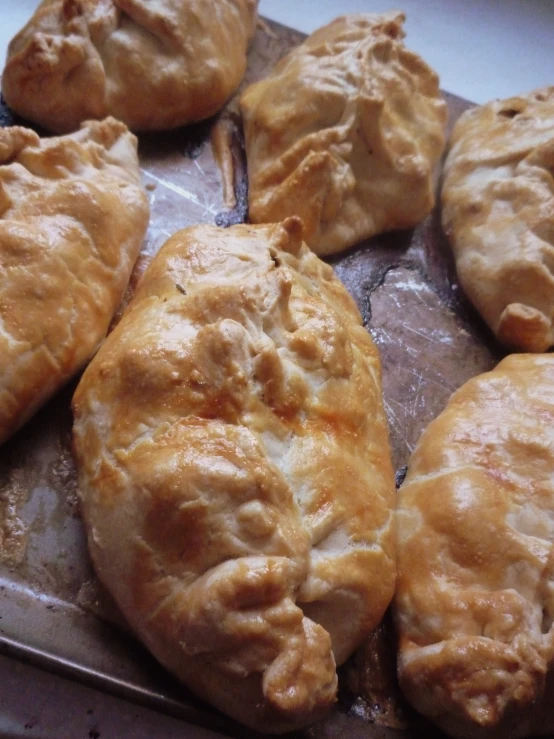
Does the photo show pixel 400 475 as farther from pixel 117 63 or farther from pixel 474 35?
pixel 474 35

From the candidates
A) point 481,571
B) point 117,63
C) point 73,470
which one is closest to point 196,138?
point 117,63

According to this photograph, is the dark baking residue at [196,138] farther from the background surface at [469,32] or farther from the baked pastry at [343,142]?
the background surface at [469,32]

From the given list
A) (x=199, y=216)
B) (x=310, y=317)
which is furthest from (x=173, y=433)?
(x=199, y=216)

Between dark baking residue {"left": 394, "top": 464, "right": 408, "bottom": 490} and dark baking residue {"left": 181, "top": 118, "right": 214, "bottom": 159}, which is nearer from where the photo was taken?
dark baking residue {"left": 394, "top": 464, "right": 408, "bottom": 490}

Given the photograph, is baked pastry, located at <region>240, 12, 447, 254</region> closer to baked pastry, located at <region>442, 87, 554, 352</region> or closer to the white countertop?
baked pastry, located at <region>442, 87, 554, 352</region>

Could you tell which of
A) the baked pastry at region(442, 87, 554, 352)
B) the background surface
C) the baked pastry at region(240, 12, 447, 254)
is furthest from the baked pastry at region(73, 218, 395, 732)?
the background surface

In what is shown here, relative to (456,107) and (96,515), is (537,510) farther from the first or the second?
(456,107)
